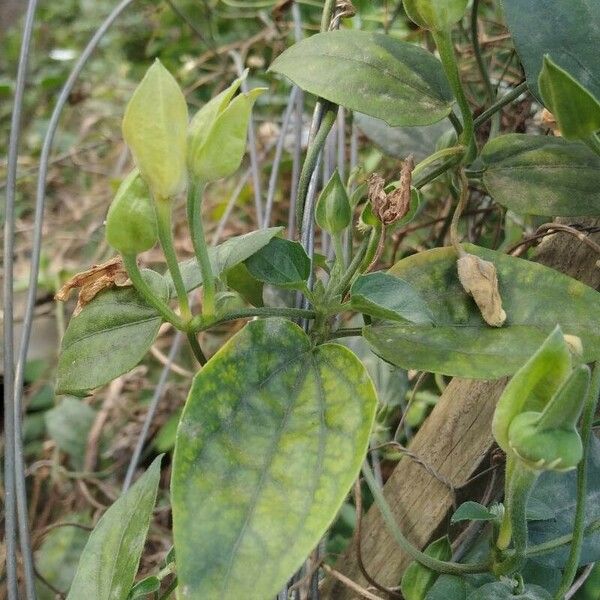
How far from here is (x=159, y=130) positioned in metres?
0.36

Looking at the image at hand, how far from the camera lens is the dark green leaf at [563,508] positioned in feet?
1.54

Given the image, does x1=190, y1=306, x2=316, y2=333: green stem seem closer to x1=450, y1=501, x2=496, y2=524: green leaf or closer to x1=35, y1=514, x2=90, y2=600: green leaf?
x1=450, y1=501, x2=496, y2=524: green leaf

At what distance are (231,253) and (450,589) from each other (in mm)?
253

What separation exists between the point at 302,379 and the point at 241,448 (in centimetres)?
Answer: 6

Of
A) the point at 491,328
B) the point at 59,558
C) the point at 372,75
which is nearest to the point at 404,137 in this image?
the point at 372,75

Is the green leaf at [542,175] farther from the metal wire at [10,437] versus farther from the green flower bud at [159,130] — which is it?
the metal wire at [10,437]

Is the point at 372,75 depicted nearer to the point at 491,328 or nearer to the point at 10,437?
the point at 491,328

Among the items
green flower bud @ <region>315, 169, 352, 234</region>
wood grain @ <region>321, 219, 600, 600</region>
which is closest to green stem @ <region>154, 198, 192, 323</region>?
green flower bud @ <region>315, 169, 352, 234</region>

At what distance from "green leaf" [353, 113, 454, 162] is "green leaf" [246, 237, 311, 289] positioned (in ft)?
0.86

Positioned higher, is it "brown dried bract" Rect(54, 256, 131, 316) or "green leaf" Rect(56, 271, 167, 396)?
"brown dried bract" Rect(54, 256, 131, 316)

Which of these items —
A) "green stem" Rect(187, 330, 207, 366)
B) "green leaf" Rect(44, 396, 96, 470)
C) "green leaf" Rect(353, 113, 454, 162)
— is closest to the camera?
"green stem" Rect(187, 330, 207, 366)

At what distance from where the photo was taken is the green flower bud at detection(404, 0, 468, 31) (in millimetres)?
457

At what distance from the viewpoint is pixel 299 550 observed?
0.33 m

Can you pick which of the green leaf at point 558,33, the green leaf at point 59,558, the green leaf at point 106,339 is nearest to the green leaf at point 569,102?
the green leaf at point 558,33
